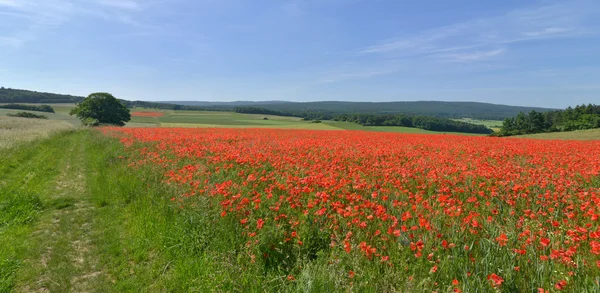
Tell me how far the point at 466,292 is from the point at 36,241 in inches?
262

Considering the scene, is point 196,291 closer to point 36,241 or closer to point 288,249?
point 288,249

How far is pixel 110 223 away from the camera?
649cm

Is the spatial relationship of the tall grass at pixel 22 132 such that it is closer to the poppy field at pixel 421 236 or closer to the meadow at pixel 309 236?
the meadow at pixel 309 236

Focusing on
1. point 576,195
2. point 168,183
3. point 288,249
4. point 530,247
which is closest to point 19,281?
point 168,183

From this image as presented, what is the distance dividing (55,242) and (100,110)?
5753cm

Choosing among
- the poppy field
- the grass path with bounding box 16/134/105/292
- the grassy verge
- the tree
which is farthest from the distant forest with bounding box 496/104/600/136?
the grass path with bounding box 16/134/105/292

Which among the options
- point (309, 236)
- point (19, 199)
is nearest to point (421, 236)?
point (309, 236)

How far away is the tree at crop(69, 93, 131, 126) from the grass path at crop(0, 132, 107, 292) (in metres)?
50.0

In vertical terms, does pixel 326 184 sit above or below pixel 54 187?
above

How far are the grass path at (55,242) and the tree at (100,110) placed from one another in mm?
50005

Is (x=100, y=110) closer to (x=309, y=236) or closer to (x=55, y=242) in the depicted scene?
(x=55, y=242)

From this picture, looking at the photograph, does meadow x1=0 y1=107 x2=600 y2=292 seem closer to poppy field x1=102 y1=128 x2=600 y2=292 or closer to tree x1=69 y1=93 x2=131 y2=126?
poppy field x1=102 y1=128 x2=600 y2=292

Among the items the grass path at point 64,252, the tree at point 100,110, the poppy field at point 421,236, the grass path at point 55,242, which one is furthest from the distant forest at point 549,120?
the grass path at point 64,252

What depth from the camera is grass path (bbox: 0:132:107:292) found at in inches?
169
